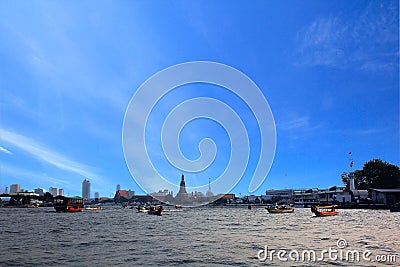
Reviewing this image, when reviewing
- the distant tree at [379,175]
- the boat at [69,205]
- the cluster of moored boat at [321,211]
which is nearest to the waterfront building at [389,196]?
the distant tree at [379,175]

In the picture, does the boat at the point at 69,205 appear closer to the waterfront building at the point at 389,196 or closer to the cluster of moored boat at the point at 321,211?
the cluster of moored boat at the point at 321,211

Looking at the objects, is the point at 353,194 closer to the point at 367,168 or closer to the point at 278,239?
the point at 367,168

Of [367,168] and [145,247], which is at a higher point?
[367,168]

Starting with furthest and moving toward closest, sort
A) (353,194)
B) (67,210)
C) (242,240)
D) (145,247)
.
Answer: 1. (353,194)
2. (67,210)
3. (242,240)
4. (145,247)

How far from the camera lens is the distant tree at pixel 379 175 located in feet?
456

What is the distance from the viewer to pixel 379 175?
142 meters

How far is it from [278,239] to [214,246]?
7396 millimetres

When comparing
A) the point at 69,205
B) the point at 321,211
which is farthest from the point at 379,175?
the point at 69,205

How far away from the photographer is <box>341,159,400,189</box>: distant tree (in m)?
139

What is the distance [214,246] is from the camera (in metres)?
28.4

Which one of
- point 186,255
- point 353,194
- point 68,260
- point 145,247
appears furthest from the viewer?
point 353,194

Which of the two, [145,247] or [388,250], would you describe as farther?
[145,247]

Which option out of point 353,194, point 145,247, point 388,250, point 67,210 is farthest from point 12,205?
point 388,250

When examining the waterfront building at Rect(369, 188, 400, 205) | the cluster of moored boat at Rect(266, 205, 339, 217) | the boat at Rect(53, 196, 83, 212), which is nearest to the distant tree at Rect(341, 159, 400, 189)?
the waterfront building at Rect(369, 188, 400, 205)
